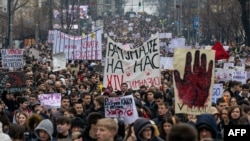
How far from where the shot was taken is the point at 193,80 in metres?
12.2

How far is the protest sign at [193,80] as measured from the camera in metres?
11.9

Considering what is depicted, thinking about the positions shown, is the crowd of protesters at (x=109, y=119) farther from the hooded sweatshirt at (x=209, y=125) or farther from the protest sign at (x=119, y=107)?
the protest sign at (x=119, y=107)

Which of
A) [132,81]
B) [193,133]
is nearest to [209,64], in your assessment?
[132,81]

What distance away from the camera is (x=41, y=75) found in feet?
74.8

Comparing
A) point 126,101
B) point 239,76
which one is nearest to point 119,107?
point 126,101

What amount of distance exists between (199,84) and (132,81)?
5.00 metres

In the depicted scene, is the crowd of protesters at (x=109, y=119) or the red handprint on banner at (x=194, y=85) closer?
the crowd of protesters at (x=109, y=119)

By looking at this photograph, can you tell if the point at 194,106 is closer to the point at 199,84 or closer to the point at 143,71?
the point at 199,84

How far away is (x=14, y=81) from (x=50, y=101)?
2587 millimetres

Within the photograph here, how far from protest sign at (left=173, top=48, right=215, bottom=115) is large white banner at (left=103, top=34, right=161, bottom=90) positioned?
4.28m

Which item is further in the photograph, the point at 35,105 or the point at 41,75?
the point at 41,75

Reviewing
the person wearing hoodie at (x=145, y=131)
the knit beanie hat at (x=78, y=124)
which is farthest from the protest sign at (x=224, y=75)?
the person wearing hoodie at (x=145, y=131)

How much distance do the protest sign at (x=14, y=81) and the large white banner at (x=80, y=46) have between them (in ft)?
31.7

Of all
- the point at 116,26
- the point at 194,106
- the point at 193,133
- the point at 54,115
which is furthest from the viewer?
the point at 116,26
